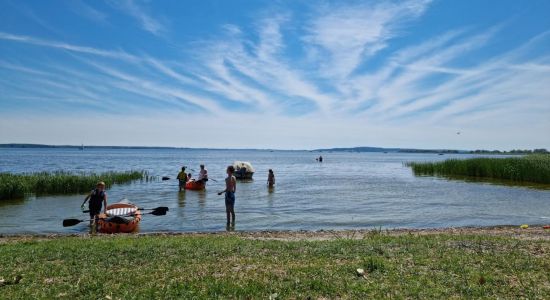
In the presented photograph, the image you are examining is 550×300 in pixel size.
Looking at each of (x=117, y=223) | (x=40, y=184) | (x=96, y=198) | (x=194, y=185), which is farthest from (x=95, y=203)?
(x=194, y=185)

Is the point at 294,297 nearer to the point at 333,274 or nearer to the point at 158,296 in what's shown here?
the point at 333,274

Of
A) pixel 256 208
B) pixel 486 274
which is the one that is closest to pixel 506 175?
pixel 256 208

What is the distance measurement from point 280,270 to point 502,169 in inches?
1721

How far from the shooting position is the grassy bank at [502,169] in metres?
40.5

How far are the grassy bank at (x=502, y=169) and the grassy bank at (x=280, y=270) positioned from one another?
34805mm

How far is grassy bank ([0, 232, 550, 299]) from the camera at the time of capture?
260 inches

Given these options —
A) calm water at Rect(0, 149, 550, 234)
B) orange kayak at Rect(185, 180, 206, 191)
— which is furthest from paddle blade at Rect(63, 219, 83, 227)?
orange kayak at Rect(185, 180, 206, 191)

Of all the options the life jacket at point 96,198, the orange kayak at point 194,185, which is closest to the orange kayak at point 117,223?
the life jacket at point 96,198

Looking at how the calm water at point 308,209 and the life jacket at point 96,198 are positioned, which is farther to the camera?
the calm water at point 308,209

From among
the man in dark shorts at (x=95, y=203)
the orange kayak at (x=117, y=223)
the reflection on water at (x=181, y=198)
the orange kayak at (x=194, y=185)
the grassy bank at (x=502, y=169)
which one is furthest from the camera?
the grassy bank at (x=502, y=169)

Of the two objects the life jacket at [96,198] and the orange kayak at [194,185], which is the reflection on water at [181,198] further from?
the life jacket at [96,198]

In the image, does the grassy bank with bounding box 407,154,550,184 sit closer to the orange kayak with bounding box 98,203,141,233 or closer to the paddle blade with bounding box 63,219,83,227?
the orange kayak with bounding box 98,203,141,233

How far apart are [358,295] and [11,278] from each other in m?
5.88

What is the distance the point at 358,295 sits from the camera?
21.1 feet
